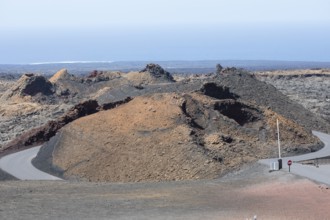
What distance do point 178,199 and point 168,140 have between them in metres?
12.3

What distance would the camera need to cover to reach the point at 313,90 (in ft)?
402

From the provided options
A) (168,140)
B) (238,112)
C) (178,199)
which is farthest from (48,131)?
(178,199)

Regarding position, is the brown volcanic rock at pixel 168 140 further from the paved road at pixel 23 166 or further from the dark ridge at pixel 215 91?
the dark ridge at pixel 215 91

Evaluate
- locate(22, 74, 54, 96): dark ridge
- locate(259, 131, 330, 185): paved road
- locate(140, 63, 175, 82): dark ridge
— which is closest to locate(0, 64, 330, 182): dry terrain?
locate(259, 131, 330, 185): paved road

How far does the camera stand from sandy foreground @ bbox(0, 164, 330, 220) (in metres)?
32.9

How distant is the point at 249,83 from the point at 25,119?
30.1 metres

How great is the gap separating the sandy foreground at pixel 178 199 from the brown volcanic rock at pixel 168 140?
3.73 m

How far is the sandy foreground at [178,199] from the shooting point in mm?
32906

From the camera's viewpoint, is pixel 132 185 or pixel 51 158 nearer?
pixel 132 185

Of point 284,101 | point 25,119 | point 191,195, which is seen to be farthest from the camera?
point 25,119

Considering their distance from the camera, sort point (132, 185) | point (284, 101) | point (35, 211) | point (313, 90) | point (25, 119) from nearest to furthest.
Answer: point (35, 211) → point (132, 185) → point (284, 101) → point (25, 119) → point (313, 90)

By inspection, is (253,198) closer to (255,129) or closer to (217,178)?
(217,178)

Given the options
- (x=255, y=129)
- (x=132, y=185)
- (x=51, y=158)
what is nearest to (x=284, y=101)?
(x=255, y=129)

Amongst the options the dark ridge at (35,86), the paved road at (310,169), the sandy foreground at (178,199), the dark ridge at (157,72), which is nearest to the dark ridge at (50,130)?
the paved road at (310,169)
